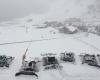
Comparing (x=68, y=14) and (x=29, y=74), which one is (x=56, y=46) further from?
(x=68, y=14)

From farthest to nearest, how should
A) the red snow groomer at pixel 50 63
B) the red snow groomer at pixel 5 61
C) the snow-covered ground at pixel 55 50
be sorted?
the red snow groomer at pixel 5 61
the red snow groomer at pixel 50 63
the snow-covered ground at pixel 55 50

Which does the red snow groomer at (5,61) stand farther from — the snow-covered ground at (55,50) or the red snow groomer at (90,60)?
the red snow groomer at (90,60)

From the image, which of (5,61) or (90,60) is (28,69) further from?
(90,60)

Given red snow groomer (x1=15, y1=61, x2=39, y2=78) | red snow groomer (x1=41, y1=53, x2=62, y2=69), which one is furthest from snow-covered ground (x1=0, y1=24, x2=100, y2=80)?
red snow groomer (x1=41, y1=53, x2=62, y2=69)

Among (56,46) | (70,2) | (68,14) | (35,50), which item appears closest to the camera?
(35,50)

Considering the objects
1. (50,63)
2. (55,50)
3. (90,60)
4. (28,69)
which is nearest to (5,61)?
(28,69)

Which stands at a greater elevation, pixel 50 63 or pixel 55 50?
pixel 55 50

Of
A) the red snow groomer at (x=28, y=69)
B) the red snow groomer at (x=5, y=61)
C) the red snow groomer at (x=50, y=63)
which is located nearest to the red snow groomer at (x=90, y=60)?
the red snow groomer at (x=50, y=63)

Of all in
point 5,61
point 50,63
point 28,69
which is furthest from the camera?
point 5,61

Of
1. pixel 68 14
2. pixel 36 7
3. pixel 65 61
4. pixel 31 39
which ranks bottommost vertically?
pixel 65 61

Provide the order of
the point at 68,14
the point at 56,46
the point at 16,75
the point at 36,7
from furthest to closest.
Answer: the point at 36,7
the point at 68,14
the point at 56,46
the point at 16,75

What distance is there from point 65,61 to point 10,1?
43.5m

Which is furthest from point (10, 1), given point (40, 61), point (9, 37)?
point (40, 61)

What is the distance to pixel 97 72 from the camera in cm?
1047
